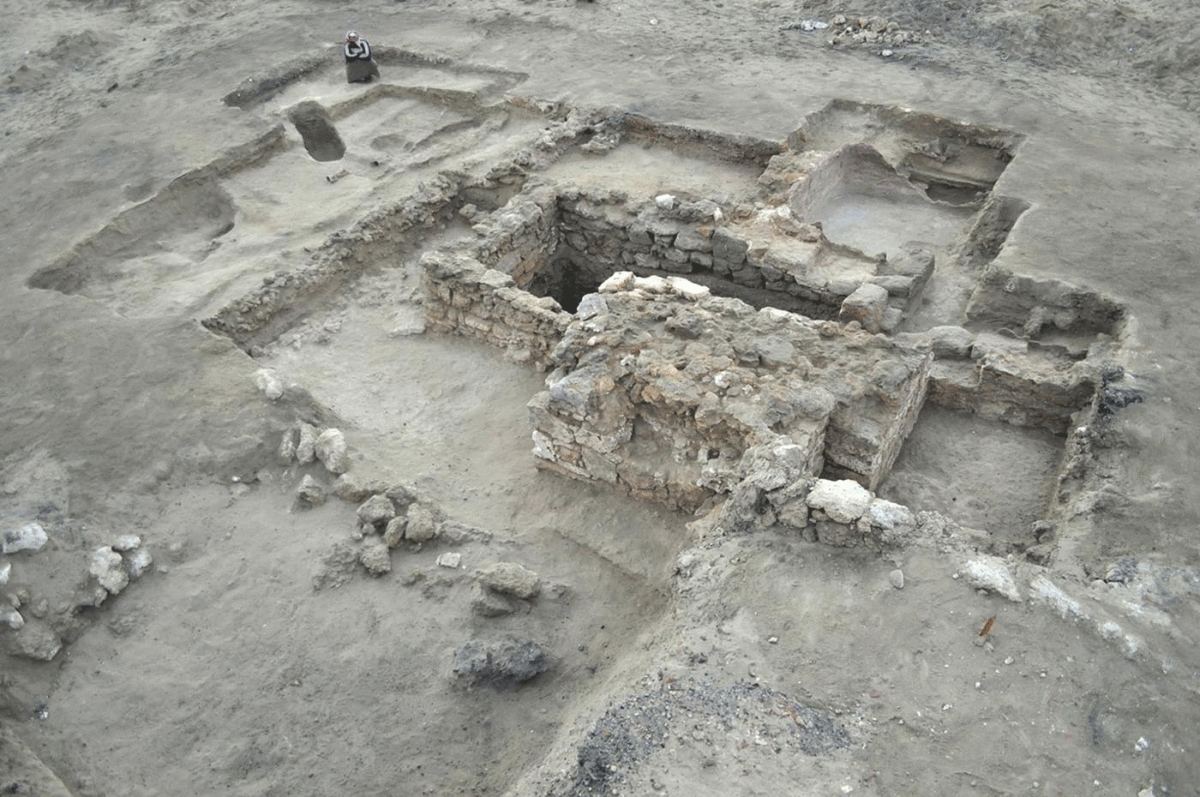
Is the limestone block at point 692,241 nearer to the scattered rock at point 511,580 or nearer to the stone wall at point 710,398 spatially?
the stone wall at point 710,398

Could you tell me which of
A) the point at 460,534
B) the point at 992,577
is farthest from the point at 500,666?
the point at 992,577

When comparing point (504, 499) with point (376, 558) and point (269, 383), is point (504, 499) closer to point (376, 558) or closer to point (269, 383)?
point (376, 558)

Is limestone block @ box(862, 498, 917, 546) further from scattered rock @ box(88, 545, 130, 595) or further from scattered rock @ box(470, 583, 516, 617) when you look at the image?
scattered rock @ box(88, 545, 130, 595)

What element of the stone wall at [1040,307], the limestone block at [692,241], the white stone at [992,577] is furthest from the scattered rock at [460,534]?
the stone wall at [1040,307]

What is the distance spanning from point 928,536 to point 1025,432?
2.87m

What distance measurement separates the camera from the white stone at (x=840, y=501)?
4.52 meters

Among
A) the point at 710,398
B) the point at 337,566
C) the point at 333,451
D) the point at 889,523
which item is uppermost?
the point at 889,523

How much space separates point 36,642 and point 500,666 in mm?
2703

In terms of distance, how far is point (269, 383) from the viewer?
6734 millimetres

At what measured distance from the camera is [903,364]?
6.07 meters

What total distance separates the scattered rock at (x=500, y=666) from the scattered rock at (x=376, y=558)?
868 millimetres

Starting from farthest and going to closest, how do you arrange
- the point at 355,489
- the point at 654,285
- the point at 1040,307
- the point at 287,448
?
the point at 1040,307 → the point at 654,285 → the point at 287,448 → the point at 355,489

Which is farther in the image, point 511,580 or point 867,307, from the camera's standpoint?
point 867,307

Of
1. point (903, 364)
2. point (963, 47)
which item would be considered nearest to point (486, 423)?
point (903, 364)
